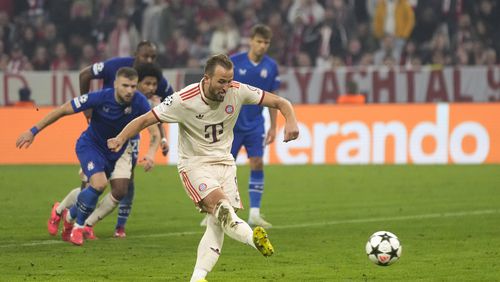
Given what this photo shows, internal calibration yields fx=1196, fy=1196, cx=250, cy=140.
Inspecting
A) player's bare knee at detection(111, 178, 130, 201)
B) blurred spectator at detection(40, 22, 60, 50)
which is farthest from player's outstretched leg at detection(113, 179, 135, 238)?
blurred spectator at detection(40, 22, 60, 50)

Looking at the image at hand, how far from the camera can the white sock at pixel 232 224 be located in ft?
27.6

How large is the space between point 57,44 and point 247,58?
11896mm

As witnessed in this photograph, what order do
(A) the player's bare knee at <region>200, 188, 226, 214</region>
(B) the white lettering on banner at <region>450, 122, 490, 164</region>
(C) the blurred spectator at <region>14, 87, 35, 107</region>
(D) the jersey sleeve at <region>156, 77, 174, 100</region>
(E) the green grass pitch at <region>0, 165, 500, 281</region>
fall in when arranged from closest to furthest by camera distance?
(A) the player's bare knee at <region>200, 188, 226, 214</region> < (E) the green grass pitch at <region>0, 165, 500, 281</region> < (D) the jersey sleeve at <region>156, 77, 174, 100</region> < (B) the white lettering on banner at <region>450, 122, 490, 164</region> < (C) the blurred spectator at <region>14, 87, 35, 107</region>

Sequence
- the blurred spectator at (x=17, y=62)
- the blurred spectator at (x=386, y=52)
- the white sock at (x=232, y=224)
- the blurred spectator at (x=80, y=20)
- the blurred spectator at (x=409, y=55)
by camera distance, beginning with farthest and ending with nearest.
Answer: the blurred spectator at (x=80, y=20)
the blurred spectator at (x=17, y=62)
the blurred spectator at (x=409, y=55)
the blurred spectator at (x=386, y=52)
the white sock at (x=232, y=224)

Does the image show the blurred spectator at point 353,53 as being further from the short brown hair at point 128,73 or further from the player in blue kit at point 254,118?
the short brown hair at point 128,73

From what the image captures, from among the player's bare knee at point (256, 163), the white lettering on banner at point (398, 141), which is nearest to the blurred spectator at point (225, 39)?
the white lettering on banner at point (398, 141)

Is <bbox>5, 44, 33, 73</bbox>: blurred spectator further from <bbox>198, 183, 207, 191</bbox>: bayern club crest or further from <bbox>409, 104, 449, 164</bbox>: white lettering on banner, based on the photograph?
<bbox>198, 183, 207, 191</bbox>: bayern club crest

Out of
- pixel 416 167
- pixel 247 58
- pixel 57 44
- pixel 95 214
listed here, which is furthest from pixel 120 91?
pixel 57 44

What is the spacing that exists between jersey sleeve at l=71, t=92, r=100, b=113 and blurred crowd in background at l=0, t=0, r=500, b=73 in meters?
12.6

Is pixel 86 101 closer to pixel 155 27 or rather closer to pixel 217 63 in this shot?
pixel 217 63

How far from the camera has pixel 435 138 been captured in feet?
69.8

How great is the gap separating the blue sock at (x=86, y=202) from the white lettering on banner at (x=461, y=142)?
1085cm

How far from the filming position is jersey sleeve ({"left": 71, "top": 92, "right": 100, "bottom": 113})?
11266mm

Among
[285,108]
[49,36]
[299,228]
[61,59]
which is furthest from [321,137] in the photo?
[285,108]
